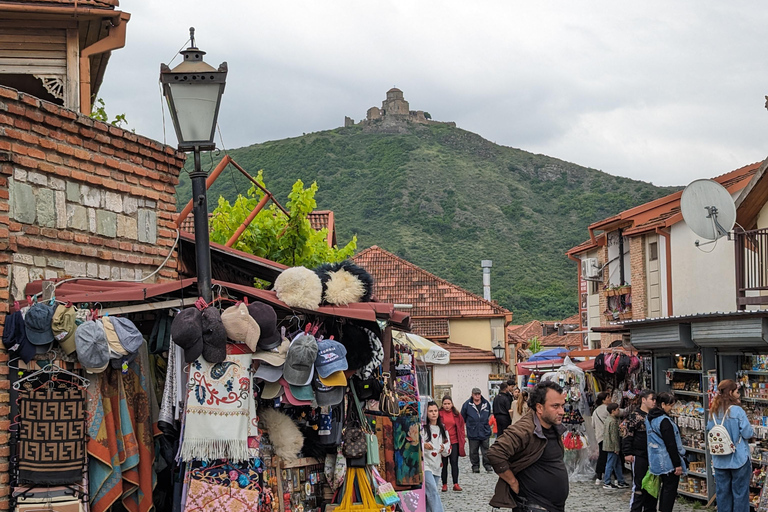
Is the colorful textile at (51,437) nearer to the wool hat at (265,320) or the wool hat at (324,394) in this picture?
the wool hat at (265,320)

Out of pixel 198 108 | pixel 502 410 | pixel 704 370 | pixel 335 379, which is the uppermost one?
pixel 198 108

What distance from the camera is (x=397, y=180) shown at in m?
102

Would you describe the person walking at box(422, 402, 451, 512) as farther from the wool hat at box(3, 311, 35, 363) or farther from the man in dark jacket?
the wool hat at box(3, 311, 35, 363)

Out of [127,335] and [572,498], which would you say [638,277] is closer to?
[572,498]

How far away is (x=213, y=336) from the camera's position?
6750mm

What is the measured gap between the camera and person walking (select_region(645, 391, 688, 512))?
1181 cm

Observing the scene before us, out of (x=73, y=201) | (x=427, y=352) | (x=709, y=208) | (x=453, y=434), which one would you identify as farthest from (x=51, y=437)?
(x=709, y=208)

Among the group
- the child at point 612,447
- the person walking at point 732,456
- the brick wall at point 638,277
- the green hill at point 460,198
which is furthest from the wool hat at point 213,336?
the green hill at point 460,198

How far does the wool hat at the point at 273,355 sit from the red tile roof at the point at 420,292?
4057 centimetres

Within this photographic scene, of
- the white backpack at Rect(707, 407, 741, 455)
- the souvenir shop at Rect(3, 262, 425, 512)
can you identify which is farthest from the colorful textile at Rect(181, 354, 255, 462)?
the white backpack at Rect(707, 407, 741, 455)

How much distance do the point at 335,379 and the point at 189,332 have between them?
1.32 m

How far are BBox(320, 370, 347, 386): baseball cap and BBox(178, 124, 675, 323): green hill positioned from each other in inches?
2547

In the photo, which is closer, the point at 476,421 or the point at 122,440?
the point at 122,440

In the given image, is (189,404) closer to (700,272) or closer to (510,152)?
(700,272)
